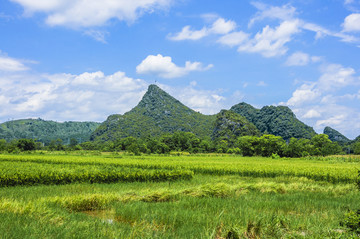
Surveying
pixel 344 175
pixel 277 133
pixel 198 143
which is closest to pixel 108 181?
pixel 344 175

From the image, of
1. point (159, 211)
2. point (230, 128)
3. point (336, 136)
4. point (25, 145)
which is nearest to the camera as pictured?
point (159, 211)

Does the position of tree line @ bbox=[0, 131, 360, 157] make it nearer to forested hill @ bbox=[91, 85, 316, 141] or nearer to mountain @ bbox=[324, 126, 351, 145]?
forested hill @ bbox=[91, 85, 316, 141]

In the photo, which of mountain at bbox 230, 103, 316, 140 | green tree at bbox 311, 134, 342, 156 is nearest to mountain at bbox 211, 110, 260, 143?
mountain at bbox 230, 103, 316, 140

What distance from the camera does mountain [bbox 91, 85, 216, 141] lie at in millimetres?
130000

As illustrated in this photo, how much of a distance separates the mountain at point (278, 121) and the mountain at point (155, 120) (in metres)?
39.7

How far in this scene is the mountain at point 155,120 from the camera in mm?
130000

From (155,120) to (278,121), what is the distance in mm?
81773

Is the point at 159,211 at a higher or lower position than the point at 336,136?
lower

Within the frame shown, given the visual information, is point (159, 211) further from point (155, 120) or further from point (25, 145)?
point (155, 120)

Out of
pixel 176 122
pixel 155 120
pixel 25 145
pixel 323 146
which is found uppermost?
pixel 155 120

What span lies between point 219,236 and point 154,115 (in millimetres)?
140329

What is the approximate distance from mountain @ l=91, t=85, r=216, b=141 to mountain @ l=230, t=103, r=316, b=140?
3967 cm

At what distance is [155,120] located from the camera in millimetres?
142125

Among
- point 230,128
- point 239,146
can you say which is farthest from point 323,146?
point 230,128
